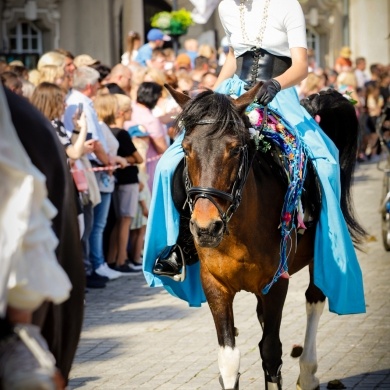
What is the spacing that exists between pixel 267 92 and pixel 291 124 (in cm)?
69

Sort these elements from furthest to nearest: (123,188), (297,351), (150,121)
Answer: (150,121)
(123,188)
(297,351)

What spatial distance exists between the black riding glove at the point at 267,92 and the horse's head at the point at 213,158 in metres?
0.33

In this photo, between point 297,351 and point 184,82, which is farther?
point 184,82

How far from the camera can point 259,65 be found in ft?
24.6

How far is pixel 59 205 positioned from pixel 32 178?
857 millimetres

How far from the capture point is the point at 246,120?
21.0 feet

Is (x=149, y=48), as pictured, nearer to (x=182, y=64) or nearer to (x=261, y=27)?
(x=182, y=64)

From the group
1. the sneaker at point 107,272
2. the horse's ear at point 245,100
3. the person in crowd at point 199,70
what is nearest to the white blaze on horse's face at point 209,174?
the horse's ear at point 245,100

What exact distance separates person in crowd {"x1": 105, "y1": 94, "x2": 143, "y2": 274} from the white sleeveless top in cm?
507

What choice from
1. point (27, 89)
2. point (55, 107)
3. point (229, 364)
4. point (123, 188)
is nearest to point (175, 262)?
point (229, 364)

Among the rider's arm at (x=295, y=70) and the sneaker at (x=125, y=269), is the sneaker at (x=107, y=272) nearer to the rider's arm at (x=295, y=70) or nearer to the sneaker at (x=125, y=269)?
the sneaker at (x=125, y=269)

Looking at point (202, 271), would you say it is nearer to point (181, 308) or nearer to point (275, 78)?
point (275, 78)

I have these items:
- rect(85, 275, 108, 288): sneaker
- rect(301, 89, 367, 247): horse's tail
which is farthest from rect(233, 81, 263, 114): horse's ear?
rect(85, 275, 108, 288): sneaker

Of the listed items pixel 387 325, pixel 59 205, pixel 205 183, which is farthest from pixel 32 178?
pixel 387 325
